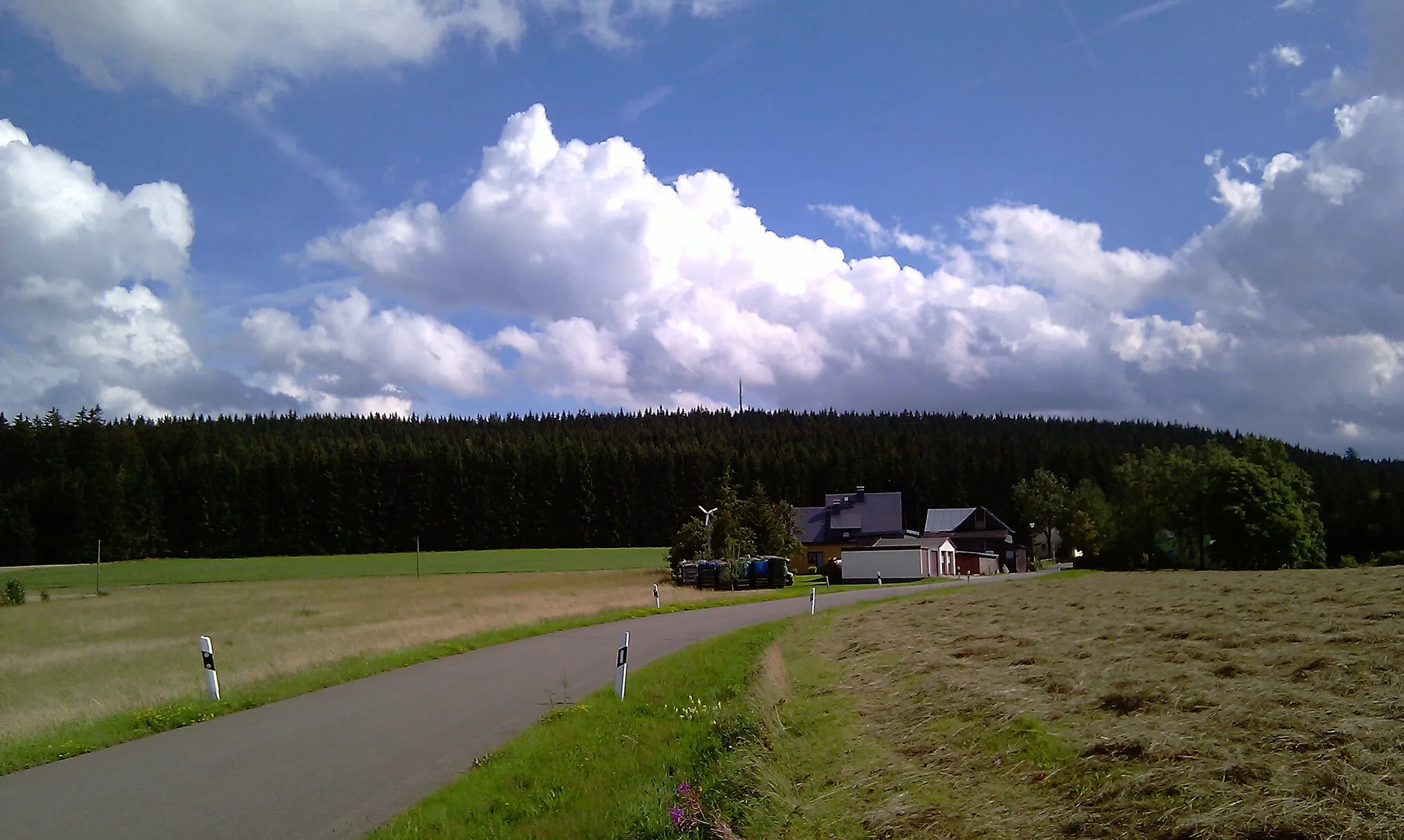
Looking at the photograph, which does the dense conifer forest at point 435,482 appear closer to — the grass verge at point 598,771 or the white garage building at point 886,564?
the white garage building at point 886,564

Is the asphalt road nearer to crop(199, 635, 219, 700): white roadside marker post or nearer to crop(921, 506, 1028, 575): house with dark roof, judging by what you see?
crop(199, 635, 219, 700): white roadside marker post

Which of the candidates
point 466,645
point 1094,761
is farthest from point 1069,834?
point 466,645

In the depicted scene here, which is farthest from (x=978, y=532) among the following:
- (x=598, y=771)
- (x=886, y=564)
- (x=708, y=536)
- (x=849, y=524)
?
(x=598, y=771)

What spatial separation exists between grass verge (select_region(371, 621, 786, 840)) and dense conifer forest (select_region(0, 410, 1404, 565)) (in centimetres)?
7564

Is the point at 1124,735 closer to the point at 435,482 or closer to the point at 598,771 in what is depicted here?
the point at 598,771

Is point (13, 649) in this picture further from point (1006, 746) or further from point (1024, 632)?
point (1006, 746)

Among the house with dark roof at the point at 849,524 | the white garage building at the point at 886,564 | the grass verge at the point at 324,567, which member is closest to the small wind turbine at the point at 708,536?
the white garage building at the point at 886,564

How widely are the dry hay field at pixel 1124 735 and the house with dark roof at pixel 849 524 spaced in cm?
7158

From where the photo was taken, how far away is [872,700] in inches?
427

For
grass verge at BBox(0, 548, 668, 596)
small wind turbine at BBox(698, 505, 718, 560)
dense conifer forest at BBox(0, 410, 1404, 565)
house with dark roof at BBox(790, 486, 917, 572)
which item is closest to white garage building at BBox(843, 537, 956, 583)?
small wind turbine at BBox(698, 505, 718, 560)

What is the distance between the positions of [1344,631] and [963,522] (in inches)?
3386

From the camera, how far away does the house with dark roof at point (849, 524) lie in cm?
8550

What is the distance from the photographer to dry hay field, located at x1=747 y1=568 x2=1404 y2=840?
5312 millimetres

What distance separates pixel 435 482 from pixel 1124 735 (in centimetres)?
10847
